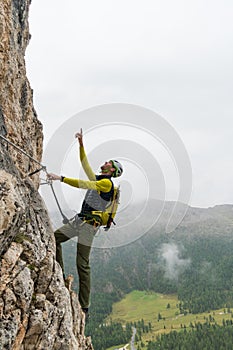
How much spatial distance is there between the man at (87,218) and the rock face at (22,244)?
106cm

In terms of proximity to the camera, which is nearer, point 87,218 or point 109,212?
point 87,218

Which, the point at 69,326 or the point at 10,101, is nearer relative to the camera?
the point at 69,326

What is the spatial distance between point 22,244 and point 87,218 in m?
3.78

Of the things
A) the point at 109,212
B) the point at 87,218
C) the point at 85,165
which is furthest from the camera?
the point at 85,165

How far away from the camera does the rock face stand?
877 cm

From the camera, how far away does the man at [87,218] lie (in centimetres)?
1302

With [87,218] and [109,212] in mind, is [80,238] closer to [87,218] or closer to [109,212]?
[87,218]

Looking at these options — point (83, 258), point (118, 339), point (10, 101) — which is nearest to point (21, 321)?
point (83, 258)

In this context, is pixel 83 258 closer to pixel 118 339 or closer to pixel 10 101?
pixel 10 101

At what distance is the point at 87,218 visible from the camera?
13.4 meters

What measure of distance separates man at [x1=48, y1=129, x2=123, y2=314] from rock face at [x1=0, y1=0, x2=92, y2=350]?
41.7 inches

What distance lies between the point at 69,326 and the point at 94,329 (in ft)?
645

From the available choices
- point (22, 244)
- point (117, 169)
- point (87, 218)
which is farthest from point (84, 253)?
point (22, 244)

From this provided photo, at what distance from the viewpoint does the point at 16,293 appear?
907cm
